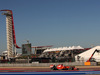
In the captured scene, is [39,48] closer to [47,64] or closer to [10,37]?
[10,37]

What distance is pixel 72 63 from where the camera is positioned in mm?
32781

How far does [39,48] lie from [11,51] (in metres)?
53.1

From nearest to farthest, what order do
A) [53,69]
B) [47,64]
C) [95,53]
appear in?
[53,69] < [47,64] < [95,53]

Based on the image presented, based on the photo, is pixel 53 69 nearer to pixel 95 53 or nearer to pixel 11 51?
pixel 95 53

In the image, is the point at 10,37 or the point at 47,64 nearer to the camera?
the point at 47,64

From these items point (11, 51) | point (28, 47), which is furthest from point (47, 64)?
point (11, 51)

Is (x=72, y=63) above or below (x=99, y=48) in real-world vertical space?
below

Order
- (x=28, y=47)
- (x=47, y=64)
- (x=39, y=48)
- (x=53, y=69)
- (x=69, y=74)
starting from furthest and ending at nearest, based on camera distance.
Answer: (x=39, y=48) → (x=28, y=47) → (x=47, y=64) → (x=53, y=69) → (x=69, y=74)

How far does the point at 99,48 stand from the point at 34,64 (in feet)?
61.2

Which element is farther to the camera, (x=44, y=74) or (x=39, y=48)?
(x=39, y=48)

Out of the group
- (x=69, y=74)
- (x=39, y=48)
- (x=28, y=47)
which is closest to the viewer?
(x=69, y=74)

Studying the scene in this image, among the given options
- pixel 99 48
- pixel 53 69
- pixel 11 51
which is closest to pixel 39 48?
pixel 11 51

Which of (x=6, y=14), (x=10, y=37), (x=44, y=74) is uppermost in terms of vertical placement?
(x=6, y=14)

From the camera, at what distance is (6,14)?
287 feet
